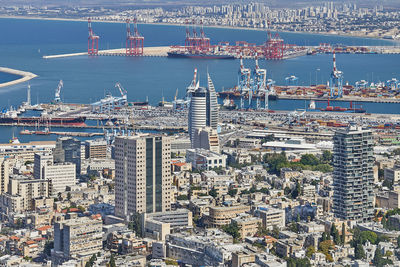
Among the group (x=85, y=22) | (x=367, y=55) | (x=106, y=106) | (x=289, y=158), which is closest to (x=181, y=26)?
(x=85, y=22)

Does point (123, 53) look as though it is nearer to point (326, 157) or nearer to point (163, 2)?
point (326, 157)

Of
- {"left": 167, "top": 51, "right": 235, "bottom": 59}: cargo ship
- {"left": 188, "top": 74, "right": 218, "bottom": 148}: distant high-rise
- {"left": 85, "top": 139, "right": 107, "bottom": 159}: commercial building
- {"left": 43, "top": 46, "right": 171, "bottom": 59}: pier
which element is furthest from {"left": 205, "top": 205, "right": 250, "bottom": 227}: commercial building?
{"left": 43, "top": 46, "right": 171, "bottom": 59}: pier

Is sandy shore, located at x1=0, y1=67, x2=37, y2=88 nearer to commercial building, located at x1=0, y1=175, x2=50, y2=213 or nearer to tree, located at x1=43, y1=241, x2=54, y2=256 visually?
commercial building, located at x1=0, y1=175, x2=50, y2=213

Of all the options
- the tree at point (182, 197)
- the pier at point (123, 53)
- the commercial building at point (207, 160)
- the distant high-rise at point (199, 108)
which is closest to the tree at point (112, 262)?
the tree at point (182, 197)

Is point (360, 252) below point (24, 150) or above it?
below

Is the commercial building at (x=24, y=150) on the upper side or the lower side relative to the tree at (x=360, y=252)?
upper

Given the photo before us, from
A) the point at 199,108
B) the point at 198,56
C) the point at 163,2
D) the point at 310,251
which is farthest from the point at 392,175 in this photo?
the point at 163,2

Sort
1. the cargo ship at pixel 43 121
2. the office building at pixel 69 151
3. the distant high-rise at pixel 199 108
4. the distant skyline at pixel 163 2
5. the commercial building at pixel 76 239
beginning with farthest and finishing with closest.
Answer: the distant skyline at pixel 163 2 → the cargo ship at pixel 43 121 → the distant high-rise at pixel 199 108 → the office building at pixel 69 151 → the commercial building at pixel 76 239

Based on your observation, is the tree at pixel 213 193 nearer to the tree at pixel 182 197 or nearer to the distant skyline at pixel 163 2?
the tree at pixel 182 197
